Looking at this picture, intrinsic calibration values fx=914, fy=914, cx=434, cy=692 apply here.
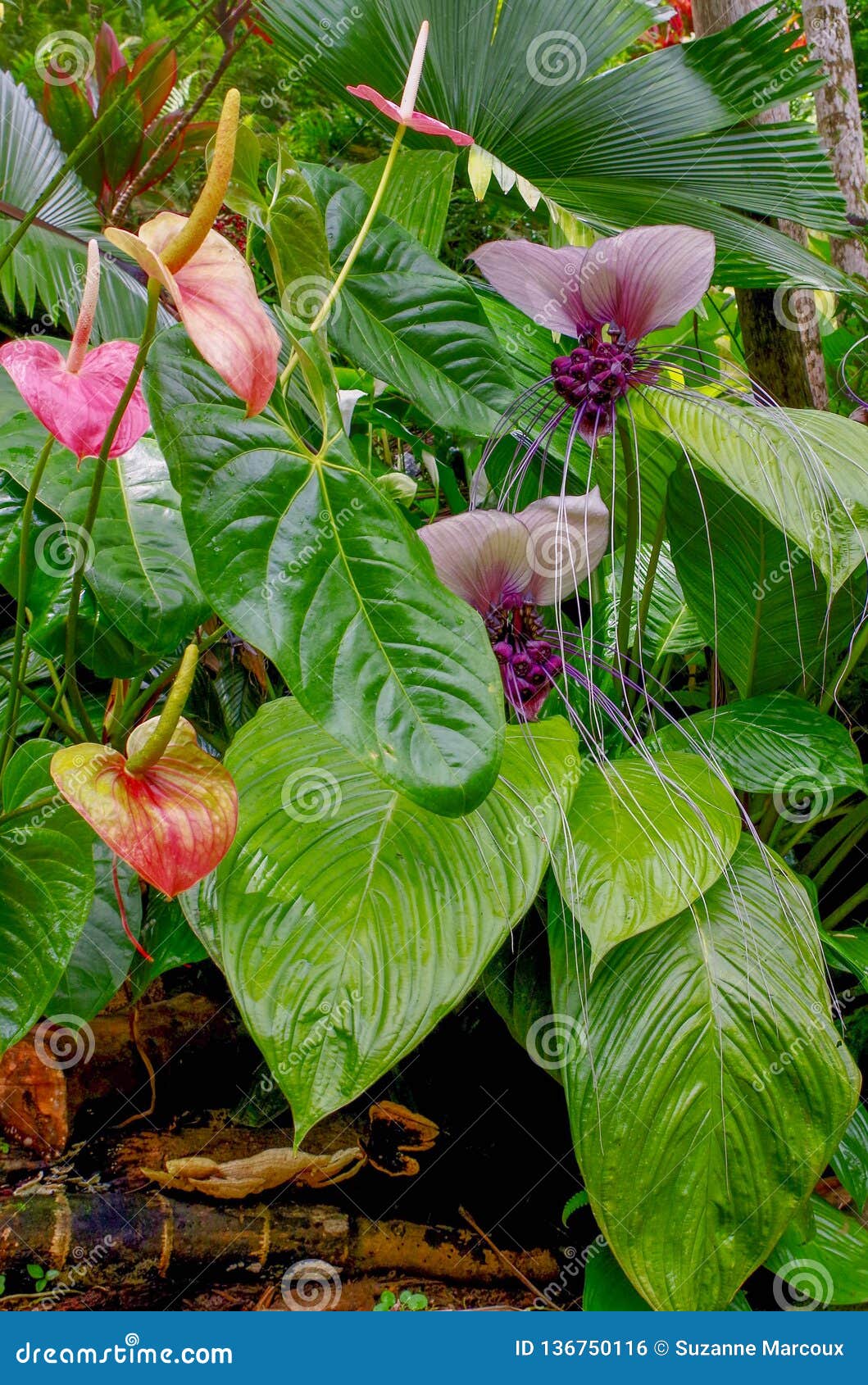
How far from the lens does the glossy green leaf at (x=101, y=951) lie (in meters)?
0.83

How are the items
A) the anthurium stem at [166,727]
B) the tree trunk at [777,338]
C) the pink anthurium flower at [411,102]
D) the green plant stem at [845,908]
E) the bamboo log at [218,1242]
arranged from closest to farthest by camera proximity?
the anthurium stem at [166,727] → the pink anthurium flower at [411,102] → the bamboo log at [218,1242] → the green plant stem at [845,908] → the tree trunk at [777,338]

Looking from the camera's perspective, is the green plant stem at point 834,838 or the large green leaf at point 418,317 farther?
the green plant stem at point 834,838

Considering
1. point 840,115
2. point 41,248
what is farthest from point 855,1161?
point 840,115

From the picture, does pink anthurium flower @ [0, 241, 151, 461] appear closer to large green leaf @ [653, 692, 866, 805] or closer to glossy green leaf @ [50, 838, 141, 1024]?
glossy green leaf @ [50, 838, 141, 1024]

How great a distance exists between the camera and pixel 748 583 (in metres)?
1.12

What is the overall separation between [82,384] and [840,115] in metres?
1.54

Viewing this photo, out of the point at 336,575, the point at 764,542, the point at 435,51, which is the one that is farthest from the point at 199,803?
the point at 435,51

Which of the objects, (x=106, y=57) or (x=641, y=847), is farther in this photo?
(x=106, y=57)

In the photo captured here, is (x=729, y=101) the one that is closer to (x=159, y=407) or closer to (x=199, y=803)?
(x=159, y=407)

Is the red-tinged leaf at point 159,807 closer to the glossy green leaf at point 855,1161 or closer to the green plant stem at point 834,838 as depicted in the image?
the glossy green leaf at point 855,1161

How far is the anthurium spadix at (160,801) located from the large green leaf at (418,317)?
416 mm

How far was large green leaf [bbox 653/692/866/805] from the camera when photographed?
35.7 inches

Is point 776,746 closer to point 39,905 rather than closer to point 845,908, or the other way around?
point 845,908

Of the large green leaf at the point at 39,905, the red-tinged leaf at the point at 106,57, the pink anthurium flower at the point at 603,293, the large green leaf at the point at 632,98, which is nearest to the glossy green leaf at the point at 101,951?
the large green leaf at the point at 39,905
